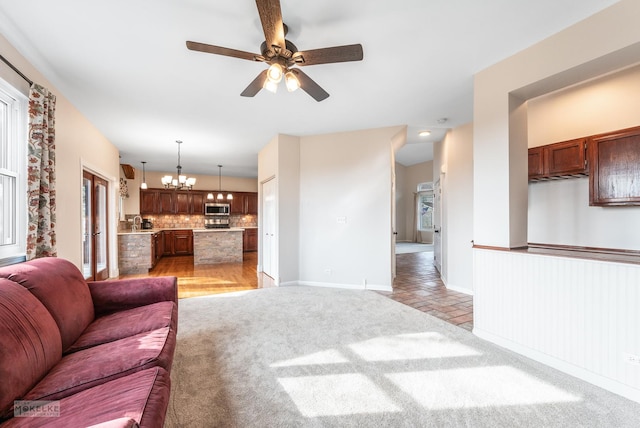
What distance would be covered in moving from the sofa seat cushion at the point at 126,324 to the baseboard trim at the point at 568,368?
2.84 m

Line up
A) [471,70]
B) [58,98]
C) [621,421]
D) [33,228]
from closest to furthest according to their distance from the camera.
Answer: [621,421]
[33,228]
[471,70]
[58,98]

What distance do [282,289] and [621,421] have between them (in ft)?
12.5

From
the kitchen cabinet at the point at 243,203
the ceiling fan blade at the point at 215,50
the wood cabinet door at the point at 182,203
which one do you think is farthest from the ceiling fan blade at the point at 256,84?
the kitchen cabinet at the point at 243,203

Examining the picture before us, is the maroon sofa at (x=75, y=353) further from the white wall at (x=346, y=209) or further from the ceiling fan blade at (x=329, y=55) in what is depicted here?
the white wall at (x=346, y=209)

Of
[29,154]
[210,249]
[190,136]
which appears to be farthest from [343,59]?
[210,249]

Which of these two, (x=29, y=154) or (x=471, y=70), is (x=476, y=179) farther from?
(x=29, y=154)

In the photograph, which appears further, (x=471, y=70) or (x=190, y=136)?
(x=190, y=136)

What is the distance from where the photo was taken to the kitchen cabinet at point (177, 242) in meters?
8.41

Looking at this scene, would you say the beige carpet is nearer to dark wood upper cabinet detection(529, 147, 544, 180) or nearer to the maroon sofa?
the maroon sofa

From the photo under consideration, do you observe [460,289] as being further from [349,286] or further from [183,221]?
[183,221]

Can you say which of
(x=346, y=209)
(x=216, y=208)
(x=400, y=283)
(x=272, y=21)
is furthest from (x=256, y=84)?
(x=216, y=208)

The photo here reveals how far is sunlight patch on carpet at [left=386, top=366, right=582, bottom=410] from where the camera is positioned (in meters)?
1.77

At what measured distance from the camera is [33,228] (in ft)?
7.73

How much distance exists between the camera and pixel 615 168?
264 cm
